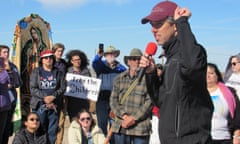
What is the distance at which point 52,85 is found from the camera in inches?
293

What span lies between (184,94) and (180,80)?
95 millimetres

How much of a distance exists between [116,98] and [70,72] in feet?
5.63

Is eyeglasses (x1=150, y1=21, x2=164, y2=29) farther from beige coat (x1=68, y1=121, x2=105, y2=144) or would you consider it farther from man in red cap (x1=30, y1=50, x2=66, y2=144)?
man in red cap (x1=30, y1=50, x2=66, y2=144)

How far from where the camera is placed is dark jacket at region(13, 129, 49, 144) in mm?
6172

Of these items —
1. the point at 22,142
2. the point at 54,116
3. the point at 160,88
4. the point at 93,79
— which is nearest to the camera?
the point at 160,88

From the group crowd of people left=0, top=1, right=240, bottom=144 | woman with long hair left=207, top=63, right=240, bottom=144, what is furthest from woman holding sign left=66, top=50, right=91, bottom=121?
woman with long hair left=207, top=63, right=240, bottom=144

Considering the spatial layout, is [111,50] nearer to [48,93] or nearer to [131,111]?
[48,93]

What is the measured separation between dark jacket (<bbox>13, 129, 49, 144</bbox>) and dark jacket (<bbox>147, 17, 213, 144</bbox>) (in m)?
3.75

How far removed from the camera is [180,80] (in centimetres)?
271

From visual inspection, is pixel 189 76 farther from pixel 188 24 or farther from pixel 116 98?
pixel 116 98

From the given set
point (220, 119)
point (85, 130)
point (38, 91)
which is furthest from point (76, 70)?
point (220, 119)

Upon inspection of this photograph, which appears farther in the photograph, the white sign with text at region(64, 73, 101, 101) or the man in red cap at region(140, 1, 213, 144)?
the white sign with text at region(64, 73, 101, 101)

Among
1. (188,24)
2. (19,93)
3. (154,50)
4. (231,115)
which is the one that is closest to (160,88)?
(154,50)

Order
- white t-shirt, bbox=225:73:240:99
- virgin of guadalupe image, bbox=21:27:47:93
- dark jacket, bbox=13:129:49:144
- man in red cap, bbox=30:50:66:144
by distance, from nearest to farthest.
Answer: white t-shirt, bbox=225:73:240:99 < dark jacket, bbox=13:129:49:144 < man in red cap, bbox=30:50:66:144 < virgin of guadalupe image, bbox=21:27:47:93
